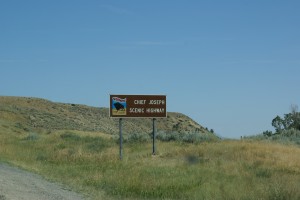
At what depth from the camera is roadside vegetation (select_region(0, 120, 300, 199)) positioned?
15211mm

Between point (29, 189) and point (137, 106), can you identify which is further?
point (137, 106)

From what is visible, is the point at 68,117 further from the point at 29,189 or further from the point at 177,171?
the point at 29,189

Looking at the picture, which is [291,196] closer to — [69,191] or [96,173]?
[69,191]

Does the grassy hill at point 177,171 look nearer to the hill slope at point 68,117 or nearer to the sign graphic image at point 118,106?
the sign graphic image at point 118,106

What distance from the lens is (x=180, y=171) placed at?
2058cm

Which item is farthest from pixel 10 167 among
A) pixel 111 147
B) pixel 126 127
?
pixel 126 127

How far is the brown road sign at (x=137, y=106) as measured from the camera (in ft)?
96.8

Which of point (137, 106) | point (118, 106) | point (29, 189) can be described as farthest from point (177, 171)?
point (137, 106)

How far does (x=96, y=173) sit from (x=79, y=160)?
18.1 ft

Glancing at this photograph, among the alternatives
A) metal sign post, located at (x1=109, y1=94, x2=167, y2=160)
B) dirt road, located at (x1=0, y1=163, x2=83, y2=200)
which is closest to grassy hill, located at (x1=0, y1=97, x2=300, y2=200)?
dirt road, located at (x1=0, y1=163, x2=83, y2=200)

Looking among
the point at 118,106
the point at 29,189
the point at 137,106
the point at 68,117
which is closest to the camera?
the point at 29,189

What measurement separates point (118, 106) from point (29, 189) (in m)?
15.5

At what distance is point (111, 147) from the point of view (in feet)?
113

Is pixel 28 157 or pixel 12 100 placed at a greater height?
pixel 12 100
